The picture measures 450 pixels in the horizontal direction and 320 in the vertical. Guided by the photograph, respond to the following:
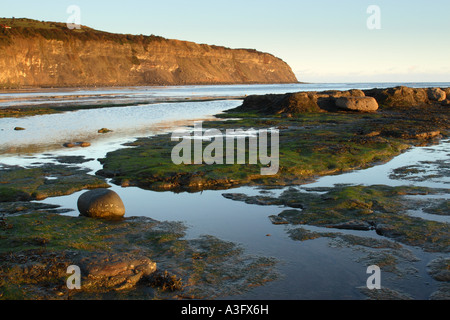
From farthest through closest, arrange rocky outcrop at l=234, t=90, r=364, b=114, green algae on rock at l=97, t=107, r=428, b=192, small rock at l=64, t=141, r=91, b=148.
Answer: rocky outcrop at l=234, t=90, r=364, b=114
small rock at l=64, t=141, r=91, b=148
green algae on rock at l=97, t=107, r=428, b=192

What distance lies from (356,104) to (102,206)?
33.3 m

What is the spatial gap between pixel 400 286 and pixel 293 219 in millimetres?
4234

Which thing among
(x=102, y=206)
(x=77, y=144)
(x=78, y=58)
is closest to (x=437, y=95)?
(x=77, y=144)

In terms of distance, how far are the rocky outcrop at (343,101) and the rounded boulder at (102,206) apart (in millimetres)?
30853

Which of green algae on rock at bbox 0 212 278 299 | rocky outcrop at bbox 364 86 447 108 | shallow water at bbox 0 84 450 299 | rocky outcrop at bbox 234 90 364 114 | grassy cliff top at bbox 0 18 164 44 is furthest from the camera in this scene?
grassy cliff top at bbox 0 18 164 44

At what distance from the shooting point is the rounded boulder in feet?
39.8

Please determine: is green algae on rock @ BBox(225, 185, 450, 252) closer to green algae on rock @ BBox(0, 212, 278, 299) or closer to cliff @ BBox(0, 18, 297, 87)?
green algae on rock @ BBox(0, 212, 278, 299)

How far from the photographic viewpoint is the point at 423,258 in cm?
938

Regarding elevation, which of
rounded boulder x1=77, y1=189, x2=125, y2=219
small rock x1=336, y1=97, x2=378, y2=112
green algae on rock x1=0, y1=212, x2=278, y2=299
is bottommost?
green algae on rock x1=0, y1=212, x2=278, y2=299

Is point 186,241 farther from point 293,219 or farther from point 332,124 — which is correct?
point 332,124

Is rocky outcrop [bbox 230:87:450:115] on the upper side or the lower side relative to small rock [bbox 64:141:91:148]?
upper

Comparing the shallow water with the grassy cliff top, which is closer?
the shallow water

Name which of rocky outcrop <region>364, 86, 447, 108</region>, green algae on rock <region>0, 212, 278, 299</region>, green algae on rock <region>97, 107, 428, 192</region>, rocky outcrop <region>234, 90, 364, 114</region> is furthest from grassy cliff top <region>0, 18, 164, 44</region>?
green algae on rock <region>0, 212, 278, 299</region>
